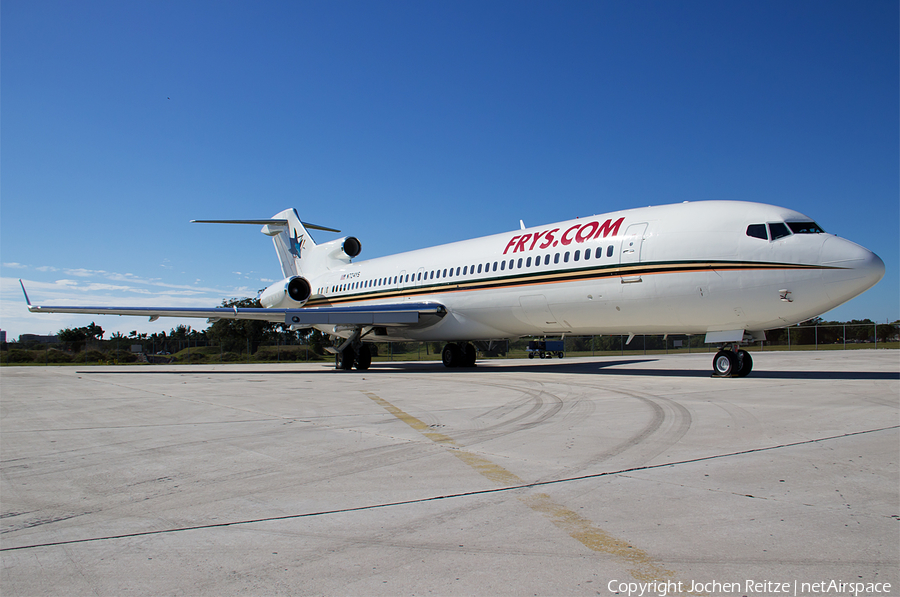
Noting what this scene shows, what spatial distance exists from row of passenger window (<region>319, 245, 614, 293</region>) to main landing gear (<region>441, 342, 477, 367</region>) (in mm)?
3460

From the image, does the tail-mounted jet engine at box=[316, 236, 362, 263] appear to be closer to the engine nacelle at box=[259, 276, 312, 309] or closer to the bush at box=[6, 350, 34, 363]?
the engine nacelle at box=[259, 276, 312, 309]

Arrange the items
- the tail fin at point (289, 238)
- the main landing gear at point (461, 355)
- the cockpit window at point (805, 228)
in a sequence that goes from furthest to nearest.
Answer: the tail fin at point (289, 238)
the main landing gear at point (461, 355)
the cockpit window at point (805, 228)

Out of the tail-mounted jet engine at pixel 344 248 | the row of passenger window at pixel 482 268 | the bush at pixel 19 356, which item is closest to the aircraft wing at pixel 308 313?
the row of passenger window at pixel 482 268

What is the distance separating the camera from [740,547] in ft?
10.7

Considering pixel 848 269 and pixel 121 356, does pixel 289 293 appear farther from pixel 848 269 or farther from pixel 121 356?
pixel 848 269

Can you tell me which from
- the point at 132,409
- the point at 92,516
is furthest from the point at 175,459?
the point at 132,409

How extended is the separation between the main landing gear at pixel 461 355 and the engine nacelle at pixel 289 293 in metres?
8.93

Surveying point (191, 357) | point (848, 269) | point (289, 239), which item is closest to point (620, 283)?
point (848, 269)

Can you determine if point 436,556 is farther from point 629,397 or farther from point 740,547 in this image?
point 629,397

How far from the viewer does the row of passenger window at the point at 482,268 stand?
52.7 ft

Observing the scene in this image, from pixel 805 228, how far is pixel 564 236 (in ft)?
19.8

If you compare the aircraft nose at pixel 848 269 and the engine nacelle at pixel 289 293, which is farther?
the engine nacelle at pixel 289 293

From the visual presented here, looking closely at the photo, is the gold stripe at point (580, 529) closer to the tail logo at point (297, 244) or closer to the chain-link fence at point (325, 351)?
the chain-link fence at point (325, 351)

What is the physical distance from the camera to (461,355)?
24.3 meters
